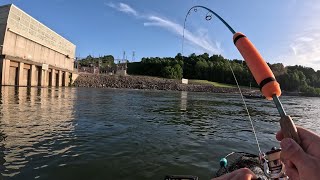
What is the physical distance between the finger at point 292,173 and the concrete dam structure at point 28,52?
54740 mm

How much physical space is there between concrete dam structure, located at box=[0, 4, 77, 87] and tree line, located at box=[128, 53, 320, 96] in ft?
228

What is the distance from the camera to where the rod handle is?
6.88ft

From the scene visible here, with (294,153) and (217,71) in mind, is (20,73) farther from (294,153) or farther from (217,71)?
(217,71)

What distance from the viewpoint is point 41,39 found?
227 feet

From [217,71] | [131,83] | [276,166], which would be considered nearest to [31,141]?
[276,166]

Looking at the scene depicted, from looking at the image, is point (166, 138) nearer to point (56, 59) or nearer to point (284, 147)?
point (284, 147)

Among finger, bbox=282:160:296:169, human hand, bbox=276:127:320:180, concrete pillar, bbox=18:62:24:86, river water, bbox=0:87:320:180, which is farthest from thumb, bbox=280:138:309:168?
concrete pillar, bbox=18:62:24:86

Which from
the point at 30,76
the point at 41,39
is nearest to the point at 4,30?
the point at 30,76

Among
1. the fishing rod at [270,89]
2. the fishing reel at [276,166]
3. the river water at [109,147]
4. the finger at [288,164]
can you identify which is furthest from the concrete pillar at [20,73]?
the finger at [288,164]

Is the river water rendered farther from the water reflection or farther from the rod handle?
the rod handle

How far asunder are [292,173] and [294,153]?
1.05 ft

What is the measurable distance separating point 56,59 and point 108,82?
66.0 ft

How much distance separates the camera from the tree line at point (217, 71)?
479 ft

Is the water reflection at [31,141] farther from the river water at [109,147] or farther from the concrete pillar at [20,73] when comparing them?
the concrete pillar at [20,73]
